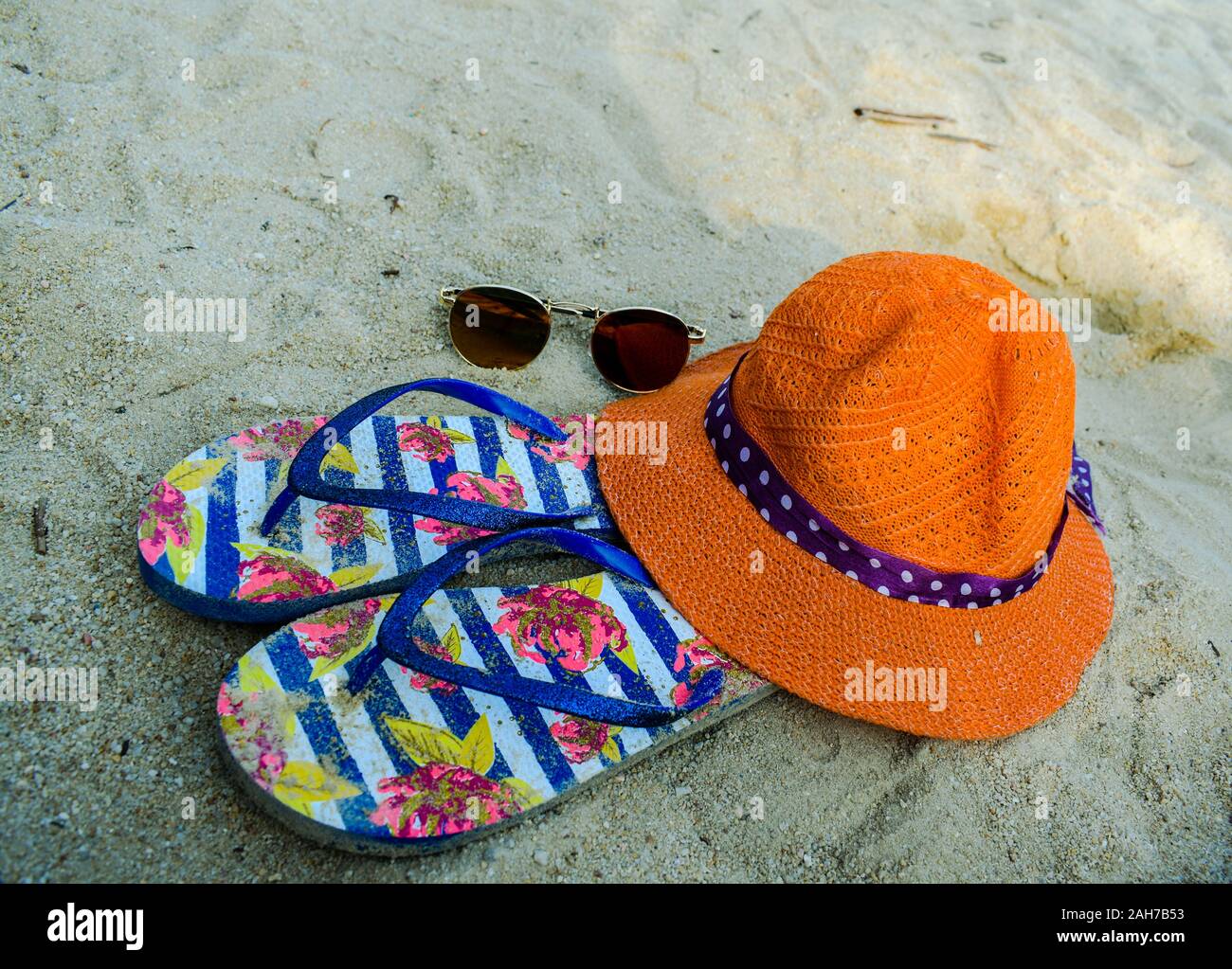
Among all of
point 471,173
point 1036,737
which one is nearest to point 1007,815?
point 1036,737

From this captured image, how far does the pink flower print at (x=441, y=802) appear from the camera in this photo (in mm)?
1220

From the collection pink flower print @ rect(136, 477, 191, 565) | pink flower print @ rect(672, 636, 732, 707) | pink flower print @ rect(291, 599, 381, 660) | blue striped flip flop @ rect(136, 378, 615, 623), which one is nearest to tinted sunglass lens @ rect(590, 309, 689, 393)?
blue striped flip flop @ rect(136, 378, 615, 623)

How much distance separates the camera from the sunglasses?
197 centimetres

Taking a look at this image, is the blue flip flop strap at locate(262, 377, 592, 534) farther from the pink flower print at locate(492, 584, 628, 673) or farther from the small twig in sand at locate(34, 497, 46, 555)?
the small twig in sand at locate(34, 497, 46, 555)

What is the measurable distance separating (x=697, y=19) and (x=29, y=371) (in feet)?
7.10

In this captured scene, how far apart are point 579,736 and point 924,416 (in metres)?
0.69

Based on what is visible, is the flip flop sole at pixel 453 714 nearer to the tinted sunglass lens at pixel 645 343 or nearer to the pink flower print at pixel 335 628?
the pink flower print at pixel 335 628

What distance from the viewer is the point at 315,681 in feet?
4.39

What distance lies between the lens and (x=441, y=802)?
125cm

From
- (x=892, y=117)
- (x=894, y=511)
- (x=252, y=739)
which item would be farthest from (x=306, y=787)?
(x=892, y=117)

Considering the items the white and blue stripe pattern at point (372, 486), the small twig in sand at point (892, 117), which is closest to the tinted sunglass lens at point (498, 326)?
the white and blue stripe pattern at point (372, 486)

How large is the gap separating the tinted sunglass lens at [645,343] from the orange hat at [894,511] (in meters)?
0.43

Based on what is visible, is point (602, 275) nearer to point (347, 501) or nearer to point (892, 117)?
point (347, 501)

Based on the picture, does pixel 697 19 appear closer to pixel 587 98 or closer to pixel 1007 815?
pixel 587 98
